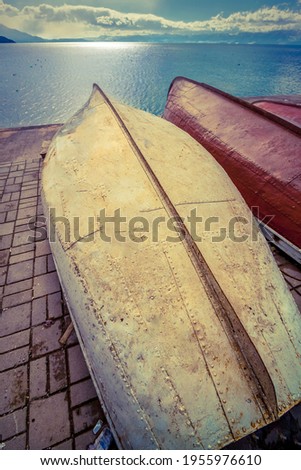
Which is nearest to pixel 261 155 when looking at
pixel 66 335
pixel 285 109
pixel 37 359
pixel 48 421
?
pixel 285 109

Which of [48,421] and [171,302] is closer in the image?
[171,302]

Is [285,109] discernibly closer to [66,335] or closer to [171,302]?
[171,302]

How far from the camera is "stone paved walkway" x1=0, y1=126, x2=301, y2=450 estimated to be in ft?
8.23

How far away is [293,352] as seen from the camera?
2.18 m

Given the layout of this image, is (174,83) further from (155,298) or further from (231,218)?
(155,298)

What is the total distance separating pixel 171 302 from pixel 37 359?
6.71 ft

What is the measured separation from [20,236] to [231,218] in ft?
13.5

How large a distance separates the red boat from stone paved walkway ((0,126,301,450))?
73cm

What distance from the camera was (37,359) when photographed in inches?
121

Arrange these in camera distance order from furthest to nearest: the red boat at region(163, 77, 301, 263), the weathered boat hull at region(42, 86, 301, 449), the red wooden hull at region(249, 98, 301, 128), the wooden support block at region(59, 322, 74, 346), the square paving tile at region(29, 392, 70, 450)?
1. the red wooden hull at region(249, 98, 301, 128)
2. the red boat at region(163, 77, 301, 263)
3. the wooden support block at region(59, 322, 74, 346)
4. the square paving tile at region(29, 392, 70, 450)
5. the weathered boat hull at region(42, 86, 301, 449)

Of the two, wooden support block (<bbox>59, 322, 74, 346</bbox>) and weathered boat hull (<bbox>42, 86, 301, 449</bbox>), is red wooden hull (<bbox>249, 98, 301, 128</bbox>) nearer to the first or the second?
weathered boat hull (<bbox>42, 86, 301, 449</bbox>)

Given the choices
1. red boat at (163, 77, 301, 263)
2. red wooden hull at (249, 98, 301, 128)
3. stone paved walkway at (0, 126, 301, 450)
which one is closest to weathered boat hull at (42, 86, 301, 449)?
stone paved walkway at (0, 126, 301, 450)

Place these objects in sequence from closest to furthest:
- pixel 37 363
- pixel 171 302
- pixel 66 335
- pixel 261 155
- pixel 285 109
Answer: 1. pixel 171 302
2. pixel 37 363
3. pixel 66 335
4. pixel 261 155
5. pixel 285 109
